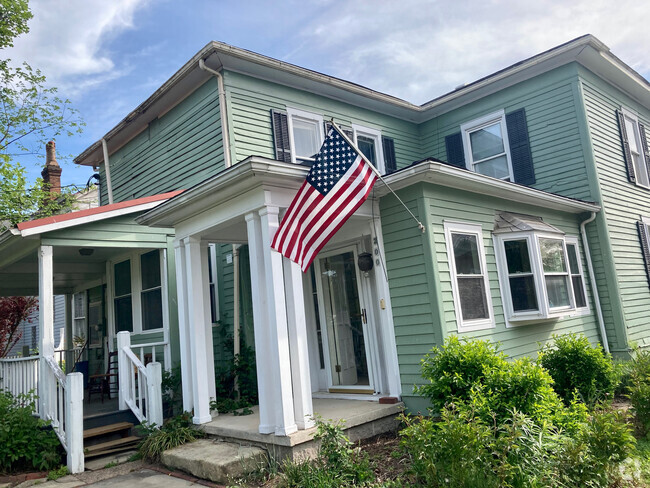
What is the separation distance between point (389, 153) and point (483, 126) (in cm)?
213

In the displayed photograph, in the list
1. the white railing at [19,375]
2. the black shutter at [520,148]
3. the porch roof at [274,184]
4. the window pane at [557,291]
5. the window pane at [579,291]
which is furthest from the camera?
the black shutter at [520,148]

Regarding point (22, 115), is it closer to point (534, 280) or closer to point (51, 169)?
point (51, 169)

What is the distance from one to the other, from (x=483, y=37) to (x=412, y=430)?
788cm

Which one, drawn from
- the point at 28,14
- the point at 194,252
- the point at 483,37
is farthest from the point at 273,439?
the point at 28,14

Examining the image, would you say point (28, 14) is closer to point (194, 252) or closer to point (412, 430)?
point (194, 252)

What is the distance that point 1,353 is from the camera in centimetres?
1573

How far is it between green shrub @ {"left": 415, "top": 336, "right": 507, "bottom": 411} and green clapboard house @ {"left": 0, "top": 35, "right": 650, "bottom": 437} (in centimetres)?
83

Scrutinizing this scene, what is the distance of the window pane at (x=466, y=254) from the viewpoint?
21.4ft

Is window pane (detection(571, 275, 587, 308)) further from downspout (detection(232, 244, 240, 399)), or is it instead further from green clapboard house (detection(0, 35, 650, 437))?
downspout (detection(232, 244, 240, 399))

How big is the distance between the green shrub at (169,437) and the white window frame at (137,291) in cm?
238

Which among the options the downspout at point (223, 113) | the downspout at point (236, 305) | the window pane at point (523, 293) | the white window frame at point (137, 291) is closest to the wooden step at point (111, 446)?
the downspout at point (236, 305)

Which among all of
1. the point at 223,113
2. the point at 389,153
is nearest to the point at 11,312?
the point at 223,113

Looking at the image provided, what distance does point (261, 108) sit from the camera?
8.89 meters

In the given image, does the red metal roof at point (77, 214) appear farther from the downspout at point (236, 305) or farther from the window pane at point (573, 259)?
the window pane at point (573, 259)
